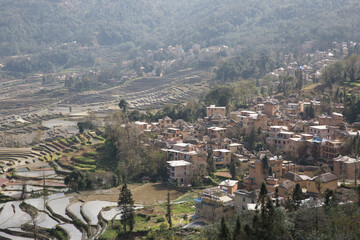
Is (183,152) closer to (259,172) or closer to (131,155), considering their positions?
(131,155)

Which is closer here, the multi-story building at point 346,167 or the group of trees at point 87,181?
the multi-story building at point 346,167

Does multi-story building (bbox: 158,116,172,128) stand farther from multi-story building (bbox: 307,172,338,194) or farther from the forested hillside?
the forested hillside

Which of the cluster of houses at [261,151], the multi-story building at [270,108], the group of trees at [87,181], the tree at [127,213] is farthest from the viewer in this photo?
the multi-story building at [270,108]

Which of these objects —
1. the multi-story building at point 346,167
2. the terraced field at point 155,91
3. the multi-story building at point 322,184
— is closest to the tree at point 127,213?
the multi-story building at point 322,184

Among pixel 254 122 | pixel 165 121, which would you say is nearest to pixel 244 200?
pixel 254 122

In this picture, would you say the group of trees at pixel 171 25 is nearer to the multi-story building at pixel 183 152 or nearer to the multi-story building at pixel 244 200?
the multi-story building at pixel 183 152

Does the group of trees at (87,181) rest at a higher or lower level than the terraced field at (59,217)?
higher

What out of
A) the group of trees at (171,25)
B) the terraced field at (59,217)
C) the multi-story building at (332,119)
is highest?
the group of trees at (171,25)

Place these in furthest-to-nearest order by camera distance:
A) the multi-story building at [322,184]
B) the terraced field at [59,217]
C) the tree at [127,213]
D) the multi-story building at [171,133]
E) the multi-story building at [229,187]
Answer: the multi-story building at [171,133] < the multi-story building at [229,187] < the terraced field at [59,217] < the multi-story building at [322,184] < the tree at [127,213]
